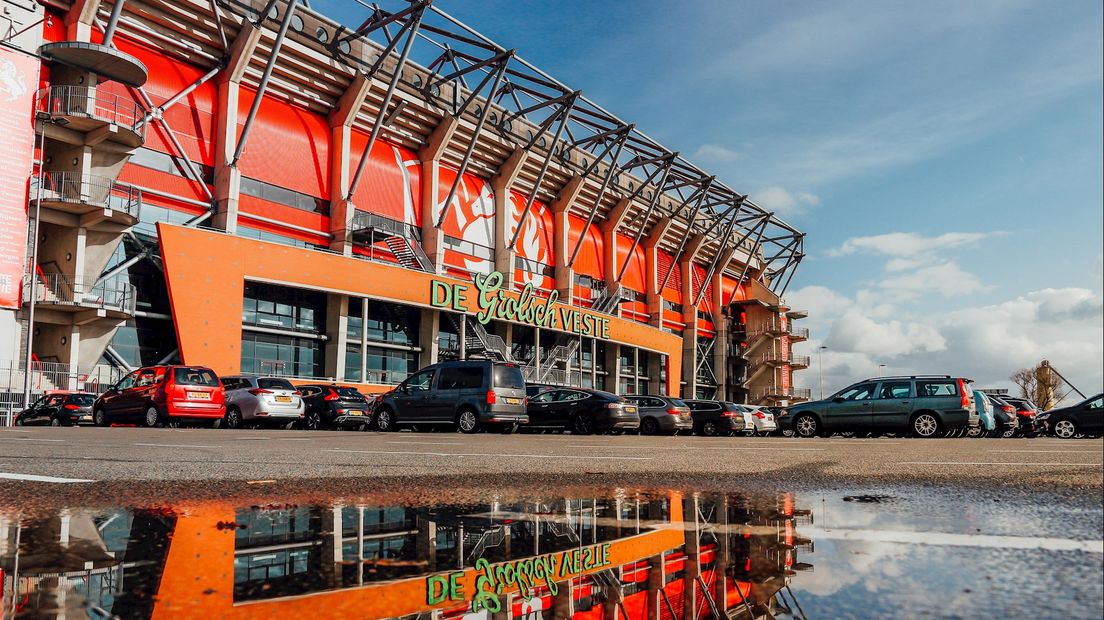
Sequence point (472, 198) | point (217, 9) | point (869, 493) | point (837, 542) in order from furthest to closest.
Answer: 1. point (472, 198)
2. point (217, 9)
3. point (869, 493)
4. point (837, 542)

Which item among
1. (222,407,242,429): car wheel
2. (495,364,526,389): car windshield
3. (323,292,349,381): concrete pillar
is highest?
(323,292,349,381): concrete pillar

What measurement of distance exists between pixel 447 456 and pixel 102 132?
2612cm

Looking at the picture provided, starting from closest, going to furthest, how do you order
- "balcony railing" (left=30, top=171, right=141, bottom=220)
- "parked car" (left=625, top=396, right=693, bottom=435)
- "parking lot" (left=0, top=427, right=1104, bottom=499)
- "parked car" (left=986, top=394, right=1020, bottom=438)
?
1. "parking lot" (left=0, top=427, right=1104, bottom=499)
2. "parked car" (left=625, top=396, right=693, bottom=435)
3. "parked car" (left=986, top=394, right=1020, bottom=438)
4. "balcony railing" (left=30, top=171, right=141, bottom=220)

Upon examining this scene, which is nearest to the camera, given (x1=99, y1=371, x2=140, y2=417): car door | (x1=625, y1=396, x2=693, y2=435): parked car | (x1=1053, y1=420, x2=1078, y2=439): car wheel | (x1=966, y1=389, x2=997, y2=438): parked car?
(x1=966, y1=389, x2=997, y2=438): parked car

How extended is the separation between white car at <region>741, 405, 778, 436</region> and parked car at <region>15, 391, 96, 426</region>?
855 inches

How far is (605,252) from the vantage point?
2277 inches

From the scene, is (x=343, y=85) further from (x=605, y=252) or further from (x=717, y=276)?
(x=717, y=276)

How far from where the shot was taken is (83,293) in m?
28.8

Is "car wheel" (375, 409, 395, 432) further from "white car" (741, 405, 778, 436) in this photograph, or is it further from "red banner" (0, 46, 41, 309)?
"red banner" (0, 46, 41, 309)

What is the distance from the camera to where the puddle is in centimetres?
221

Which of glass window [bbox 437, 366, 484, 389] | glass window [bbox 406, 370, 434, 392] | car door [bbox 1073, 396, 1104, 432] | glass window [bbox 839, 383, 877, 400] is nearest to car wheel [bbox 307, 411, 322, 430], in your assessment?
glass window [bbox 406, 370, 434, 392]

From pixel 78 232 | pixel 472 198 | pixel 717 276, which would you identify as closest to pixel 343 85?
pixel 472 198

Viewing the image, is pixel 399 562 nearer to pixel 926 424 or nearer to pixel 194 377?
pixel 926 424

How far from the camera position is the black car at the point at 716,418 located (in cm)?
2761
